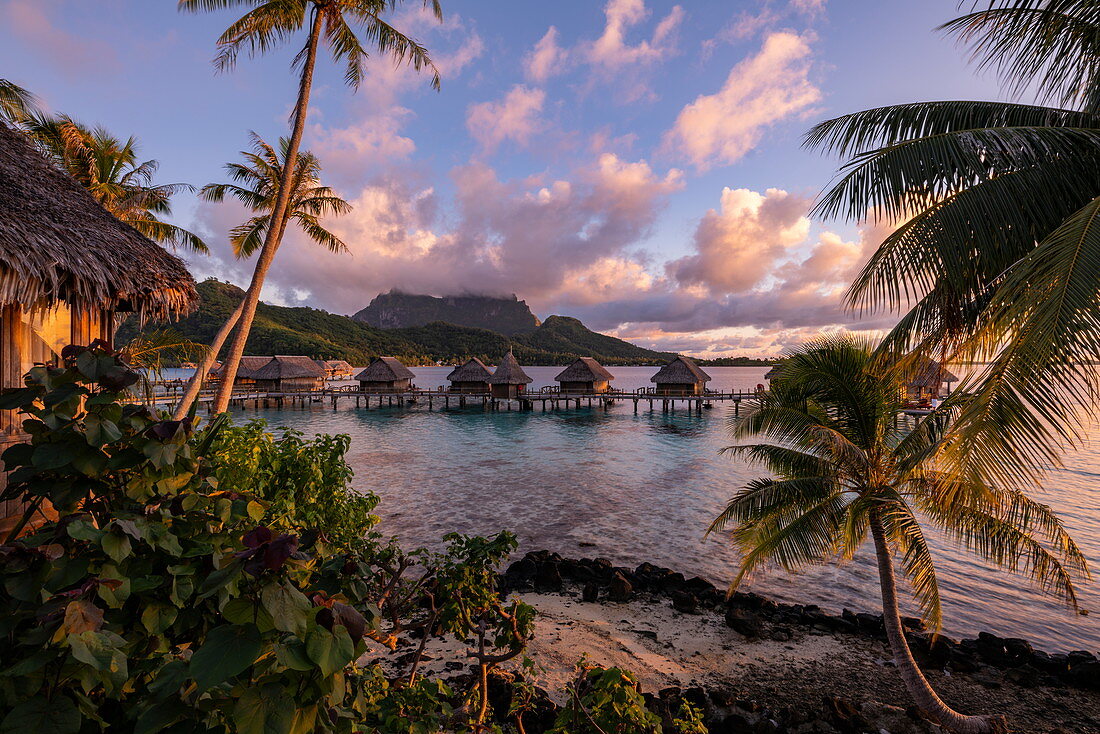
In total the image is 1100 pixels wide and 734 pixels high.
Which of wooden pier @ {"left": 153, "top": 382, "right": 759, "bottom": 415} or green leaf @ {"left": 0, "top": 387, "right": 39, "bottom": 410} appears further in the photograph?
wooden pier @ {"left": 153, "top": 382, "right": 759, "bottom": 415}

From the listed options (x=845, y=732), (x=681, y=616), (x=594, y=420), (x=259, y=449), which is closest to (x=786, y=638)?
(x=681, y=616)

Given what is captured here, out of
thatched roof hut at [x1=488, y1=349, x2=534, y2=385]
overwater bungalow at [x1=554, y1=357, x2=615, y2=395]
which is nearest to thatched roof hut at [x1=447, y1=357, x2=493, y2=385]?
thatched roof hut at [x1=488, y1=349, x2=534, y2=385]

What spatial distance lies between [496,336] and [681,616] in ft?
540

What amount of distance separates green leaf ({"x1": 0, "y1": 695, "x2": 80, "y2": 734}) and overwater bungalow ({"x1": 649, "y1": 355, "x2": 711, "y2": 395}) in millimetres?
45298

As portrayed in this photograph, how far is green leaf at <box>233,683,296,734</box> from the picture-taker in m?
1.06

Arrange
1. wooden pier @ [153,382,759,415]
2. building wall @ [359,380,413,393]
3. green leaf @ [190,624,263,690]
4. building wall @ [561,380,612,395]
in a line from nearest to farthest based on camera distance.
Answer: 1. green leaf @ [190,624,263,690]
2. wooden pier @ [153,382,759,415]
3. building wall @ [359,380,413,393]
4. building wall @ [561,380,612,395]

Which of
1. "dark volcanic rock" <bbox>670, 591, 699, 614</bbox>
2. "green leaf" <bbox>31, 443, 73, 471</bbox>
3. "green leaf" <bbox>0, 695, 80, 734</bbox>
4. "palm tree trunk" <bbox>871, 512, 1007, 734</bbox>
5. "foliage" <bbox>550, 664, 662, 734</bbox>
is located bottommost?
"dark volcanic rock" <bbox>670, 591, 699, 614</bbox>

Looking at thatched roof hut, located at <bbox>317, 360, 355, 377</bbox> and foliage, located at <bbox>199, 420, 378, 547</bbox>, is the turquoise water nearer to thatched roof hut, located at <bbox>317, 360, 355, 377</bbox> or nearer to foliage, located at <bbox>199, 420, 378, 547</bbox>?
foliage, located at <bbox>199, 420, 378, 547</bbox>

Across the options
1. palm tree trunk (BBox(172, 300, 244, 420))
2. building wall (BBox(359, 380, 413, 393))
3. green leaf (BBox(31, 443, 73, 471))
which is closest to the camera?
green leaf (BBox(31, 443, 73, 471))

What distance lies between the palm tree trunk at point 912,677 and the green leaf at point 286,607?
6.82m

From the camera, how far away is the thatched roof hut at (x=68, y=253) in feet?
14.3

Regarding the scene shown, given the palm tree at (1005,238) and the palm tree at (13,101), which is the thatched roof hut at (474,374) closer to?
the palm tree at (13,101)

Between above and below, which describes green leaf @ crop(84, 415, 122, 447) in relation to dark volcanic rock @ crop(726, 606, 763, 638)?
above

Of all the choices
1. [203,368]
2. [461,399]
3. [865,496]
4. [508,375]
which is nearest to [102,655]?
[865,496]
